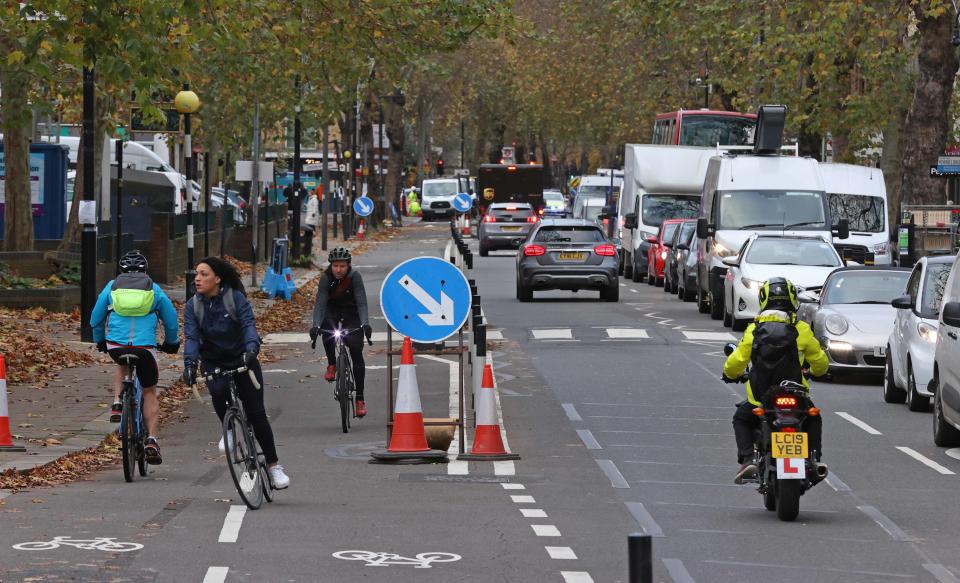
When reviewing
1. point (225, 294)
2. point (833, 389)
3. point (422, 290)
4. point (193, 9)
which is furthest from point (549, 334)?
point (225, 294)

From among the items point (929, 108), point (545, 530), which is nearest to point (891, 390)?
point (545, 530)

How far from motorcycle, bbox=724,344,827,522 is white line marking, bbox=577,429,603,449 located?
4028 millimetres

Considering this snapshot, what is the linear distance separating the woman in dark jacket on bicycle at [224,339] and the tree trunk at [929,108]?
88.7ft

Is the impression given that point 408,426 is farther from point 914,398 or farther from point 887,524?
point 914,398

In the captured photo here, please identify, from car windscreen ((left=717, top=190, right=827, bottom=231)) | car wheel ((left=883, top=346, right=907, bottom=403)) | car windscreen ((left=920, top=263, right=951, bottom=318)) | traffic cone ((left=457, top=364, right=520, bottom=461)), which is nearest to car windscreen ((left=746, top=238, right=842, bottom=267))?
car windscreen ((left=717, top=190, right=827, bottom=231))

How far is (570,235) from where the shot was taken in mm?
37000

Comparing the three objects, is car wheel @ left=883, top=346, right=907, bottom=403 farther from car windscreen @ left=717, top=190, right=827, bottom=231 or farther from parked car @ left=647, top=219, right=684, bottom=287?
parked car @ left=647, top=219, right=684, bottom=287

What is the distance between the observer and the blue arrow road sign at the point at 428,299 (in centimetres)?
1552

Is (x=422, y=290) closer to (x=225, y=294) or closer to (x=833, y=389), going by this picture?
(x=225, y=294)

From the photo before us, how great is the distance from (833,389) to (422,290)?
7.58 metres

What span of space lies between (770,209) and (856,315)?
1269 centimetres

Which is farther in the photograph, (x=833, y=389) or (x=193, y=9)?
(x=833, y=389)

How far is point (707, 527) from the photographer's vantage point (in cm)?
1173

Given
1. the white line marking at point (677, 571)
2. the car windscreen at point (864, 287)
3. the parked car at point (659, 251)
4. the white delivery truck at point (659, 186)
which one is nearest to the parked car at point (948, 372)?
the white line marking at point (677, 571)
